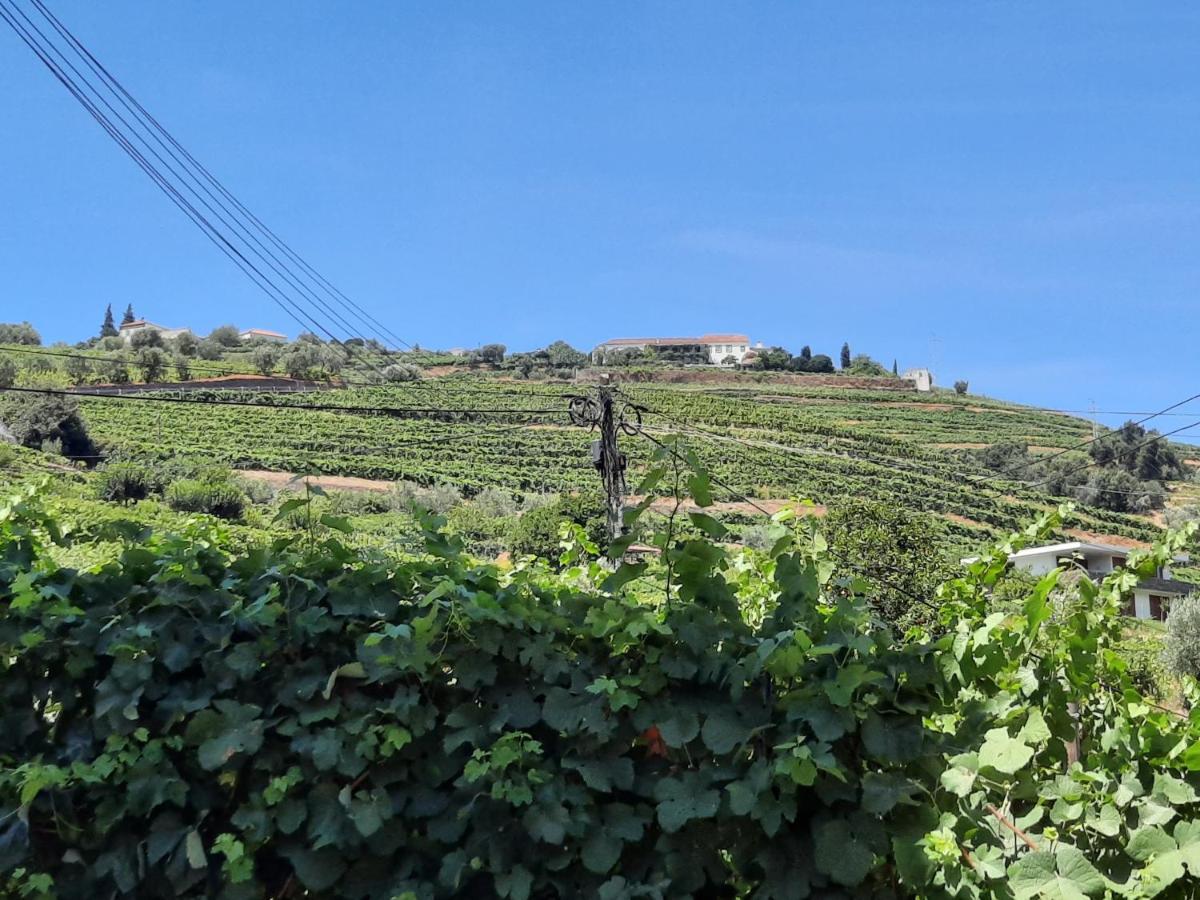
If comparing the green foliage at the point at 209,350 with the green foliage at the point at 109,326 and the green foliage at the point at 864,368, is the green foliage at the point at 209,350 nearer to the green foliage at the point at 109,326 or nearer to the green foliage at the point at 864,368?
the green foliage at the point at 109,326

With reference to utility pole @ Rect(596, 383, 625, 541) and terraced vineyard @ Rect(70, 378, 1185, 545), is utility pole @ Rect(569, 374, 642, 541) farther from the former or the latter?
terraced vineyard @ Rect(70, 378, 1185, 545)

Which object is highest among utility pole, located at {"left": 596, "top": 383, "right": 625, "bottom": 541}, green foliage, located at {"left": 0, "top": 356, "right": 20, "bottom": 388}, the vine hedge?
green foliage, located at {"left": 0, "top": 356, "right": 20, "bottom": 388}

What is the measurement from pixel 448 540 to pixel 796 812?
2.85 feet

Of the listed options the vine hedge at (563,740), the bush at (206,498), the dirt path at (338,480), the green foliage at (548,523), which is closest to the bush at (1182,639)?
the green foliage at (548,523)

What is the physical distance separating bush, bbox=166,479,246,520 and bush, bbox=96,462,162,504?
1.23 metres

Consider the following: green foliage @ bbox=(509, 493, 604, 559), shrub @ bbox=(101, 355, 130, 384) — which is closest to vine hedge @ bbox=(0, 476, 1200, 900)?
green foliage @ bbox=(509, 493, 604, 559)

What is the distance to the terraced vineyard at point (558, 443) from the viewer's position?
37.6 meters

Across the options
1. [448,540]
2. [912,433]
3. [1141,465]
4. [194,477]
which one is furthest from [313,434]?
[448,540]

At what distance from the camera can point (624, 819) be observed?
1752 mm

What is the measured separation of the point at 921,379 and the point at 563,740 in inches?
2906

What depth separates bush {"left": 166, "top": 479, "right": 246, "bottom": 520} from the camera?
27688 mm

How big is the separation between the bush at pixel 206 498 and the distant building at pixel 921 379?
50.1 m

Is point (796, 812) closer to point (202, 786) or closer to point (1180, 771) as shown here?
point (1180, 771)

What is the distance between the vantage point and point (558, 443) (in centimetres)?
4456
